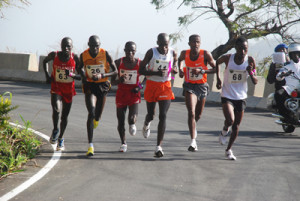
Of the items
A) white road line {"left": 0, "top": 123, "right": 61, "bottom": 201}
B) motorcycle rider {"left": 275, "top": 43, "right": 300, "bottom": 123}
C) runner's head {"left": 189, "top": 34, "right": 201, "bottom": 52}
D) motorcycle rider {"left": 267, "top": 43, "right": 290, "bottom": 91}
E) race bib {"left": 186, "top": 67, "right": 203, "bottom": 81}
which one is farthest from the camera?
motorcycle rider {"left": 267, "top": 43, "right": 290, "bottom": 91}

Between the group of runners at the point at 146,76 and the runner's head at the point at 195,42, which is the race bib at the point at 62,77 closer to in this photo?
the group of runners at the point at 146,76

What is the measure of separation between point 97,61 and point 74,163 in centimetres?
178

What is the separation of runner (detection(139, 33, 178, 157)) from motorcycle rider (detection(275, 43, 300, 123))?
10.6ft

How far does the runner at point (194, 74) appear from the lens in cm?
879

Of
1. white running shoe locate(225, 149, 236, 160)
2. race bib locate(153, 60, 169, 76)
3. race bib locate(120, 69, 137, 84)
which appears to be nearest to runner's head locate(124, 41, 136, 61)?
race bib locate(120, 69, 137, 84)

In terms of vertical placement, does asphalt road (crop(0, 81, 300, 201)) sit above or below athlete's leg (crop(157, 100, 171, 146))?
below

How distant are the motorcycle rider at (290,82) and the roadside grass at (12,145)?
542cm

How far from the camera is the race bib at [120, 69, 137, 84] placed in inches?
336

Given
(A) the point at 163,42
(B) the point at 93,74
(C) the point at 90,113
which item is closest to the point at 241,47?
(A) the point at 163,42

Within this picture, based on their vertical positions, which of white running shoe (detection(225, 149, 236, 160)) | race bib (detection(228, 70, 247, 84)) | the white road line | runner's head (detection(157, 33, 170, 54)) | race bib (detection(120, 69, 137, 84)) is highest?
runner's head (detection(157, 33, 170, 54))

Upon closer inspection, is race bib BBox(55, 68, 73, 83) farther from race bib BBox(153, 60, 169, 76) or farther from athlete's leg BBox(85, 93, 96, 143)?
race bib BBox(153, 60, 169, 76)

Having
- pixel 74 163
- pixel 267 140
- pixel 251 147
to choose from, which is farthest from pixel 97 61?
pixel 267 140

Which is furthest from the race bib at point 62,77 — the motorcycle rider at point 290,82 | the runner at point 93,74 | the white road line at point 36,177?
the motorcycle rider at point 290,82

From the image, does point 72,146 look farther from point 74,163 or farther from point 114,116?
point 114,116
